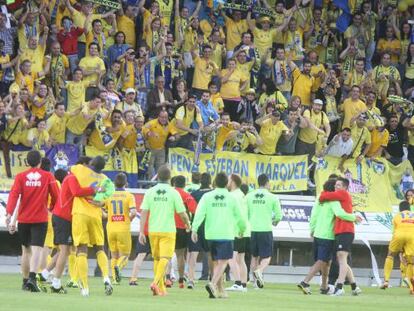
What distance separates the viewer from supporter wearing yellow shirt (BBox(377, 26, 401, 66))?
1400 inches

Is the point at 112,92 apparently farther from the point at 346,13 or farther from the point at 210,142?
the point at 346,13

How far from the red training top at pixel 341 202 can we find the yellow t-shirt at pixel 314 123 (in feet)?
23.4

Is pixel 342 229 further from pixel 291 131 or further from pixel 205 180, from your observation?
pixel 291 131

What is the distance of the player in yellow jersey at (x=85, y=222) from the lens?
784 inches

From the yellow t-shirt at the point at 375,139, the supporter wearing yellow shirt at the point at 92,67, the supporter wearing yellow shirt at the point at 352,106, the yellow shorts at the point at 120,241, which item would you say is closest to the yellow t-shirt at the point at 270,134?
the supporter wearing yellow shirt at the point at 352,106

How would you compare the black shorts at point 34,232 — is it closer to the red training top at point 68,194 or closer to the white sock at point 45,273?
the red training top at point 68,194

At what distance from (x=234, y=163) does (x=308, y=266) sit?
2.90 m

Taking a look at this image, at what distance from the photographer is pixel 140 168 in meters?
29.5

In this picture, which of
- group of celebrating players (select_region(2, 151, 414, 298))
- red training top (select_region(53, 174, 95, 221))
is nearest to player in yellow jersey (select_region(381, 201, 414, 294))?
group of celebrating players (select_region(2, 151, 414, 298))

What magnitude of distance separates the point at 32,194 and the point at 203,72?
11716 mm

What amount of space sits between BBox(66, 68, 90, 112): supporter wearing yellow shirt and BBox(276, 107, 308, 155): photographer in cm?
475

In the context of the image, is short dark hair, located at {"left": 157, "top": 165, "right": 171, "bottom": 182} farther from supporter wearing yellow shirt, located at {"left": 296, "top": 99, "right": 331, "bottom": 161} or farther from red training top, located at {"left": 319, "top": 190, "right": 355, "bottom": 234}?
supporter wearing yellow shirt, located at {"left": 296, "top": 99, "right": 331, "bottom": 161}

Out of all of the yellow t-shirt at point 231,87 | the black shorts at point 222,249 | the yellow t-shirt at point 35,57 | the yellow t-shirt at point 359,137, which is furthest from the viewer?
the yellow t-shirt at point 231,87

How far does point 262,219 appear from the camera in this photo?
25.2 m
